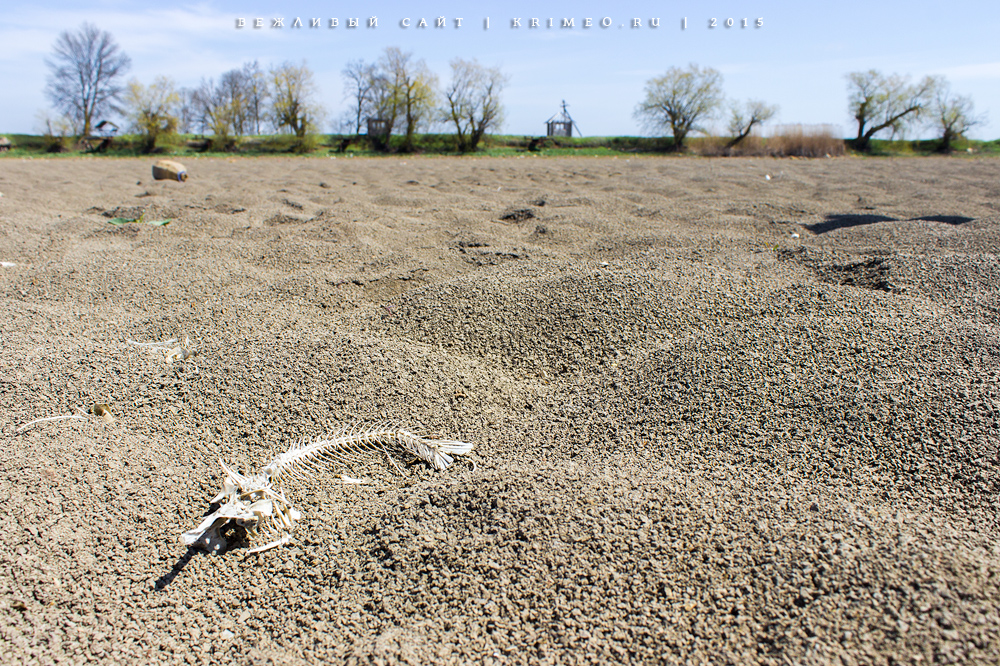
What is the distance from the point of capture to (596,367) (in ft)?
7.78

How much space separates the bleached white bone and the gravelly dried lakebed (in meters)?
0.06

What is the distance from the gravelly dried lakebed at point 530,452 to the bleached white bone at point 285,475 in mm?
58

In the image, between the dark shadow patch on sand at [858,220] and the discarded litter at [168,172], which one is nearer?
the dark shadow patch on sand at [858,220]

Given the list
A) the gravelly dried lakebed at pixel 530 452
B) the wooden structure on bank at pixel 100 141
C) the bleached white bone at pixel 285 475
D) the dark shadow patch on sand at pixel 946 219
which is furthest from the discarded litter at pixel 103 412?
the wooden structure on bank at pixel 100 141

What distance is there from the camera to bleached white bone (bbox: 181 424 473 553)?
1.49 meters

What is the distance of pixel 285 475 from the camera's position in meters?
1.76

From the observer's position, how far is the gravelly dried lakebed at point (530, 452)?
1.20m

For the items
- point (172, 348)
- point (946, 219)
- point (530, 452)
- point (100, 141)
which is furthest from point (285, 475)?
point (100, 141)

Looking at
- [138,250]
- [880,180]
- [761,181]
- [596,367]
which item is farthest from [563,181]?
[596,367]

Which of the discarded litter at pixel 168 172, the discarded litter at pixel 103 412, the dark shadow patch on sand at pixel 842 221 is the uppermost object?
the discarded litter at pixel 168 172

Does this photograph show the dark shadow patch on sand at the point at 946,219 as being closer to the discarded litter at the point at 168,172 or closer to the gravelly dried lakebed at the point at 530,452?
the gravelly dried lakebed at the point at 530,452

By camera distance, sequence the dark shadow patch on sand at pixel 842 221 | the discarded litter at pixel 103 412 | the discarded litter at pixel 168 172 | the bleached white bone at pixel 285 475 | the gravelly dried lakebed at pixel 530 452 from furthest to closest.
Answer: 1. the discarded litter at pixel 168 172
2. the dark shadow patch on sand at pixel 842 221
3. the discarded litter at pixel 103 412
4. the bleached white bone at pixel 285 475
5. the gravelly dried lakebed at pixel 530 452

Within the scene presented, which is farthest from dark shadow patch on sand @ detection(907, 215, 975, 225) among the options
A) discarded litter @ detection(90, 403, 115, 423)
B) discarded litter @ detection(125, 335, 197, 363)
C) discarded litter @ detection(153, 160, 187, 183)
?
discarded litter @ detection(153, 160, 187, 183)

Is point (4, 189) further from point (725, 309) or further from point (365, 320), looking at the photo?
point (725, 309)
